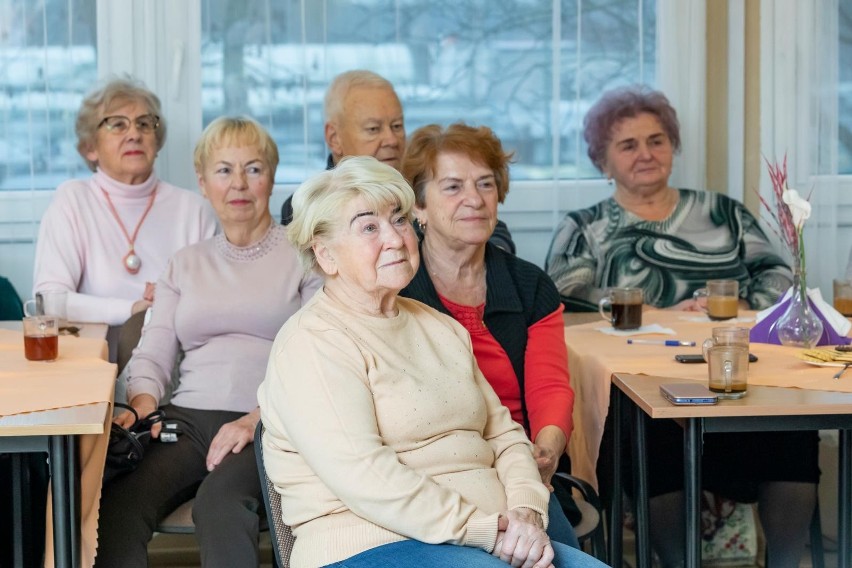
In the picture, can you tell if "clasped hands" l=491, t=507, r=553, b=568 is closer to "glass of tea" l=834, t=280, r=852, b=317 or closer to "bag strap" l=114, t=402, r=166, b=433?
"bag strap" l=114, t=402, r=166, b=433

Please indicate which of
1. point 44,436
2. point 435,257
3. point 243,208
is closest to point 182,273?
point 243,208

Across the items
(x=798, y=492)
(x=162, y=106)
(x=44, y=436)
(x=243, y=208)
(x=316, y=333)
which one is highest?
(x=162, y=106)

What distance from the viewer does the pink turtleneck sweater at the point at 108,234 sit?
3615 mm

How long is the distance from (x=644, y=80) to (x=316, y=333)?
8.52 feet

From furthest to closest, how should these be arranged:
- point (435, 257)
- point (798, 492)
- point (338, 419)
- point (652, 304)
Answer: point (652, 304) < point (798, 492) < point (435, 257) < point (338, 419)

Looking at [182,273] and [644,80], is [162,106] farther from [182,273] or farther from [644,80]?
[644,80]

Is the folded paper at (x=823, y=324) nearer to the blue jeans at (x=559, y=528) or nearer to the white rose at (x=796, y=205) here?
the white rose at (x=796, y=205)

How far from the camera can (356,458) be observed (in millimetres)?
1960

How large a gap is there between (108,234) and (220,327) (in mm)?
887

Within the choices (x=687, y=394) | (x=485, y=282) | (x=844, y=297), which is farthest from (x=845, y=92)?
(x=687, y=394)

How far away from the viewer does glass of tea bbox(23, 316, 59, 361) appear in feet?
8.95

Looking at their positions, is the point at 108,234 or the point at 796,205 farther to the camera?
the point at 108,234

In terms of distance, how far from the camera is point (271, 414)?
2068 millimetres

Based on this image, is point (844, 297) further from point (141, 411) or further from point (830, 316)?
point (141, 411)
